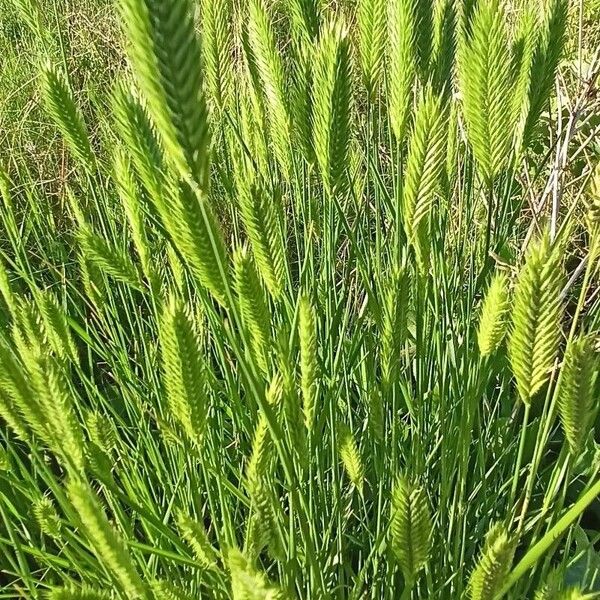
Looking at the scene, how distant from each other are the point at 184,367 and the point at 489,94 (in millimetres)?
367

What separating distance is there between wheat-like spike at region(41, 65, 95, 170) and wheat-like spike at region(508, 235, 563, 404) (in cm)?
54

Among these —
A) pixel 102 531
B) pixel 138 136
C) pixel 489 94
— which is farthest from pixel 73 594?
pixel 489 94

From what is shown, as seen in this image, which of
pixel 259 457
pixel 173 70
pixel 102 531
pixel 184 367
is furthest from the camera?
pixel 259 457

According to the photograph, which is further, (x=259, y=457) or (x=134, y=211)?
(x=134, y=211)

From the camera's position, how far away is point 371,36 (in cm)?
79

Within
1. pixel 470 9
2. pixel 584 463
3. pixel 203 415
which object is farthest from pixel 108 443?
pixel 584 463

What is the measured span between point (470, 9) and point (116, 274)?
53 cm

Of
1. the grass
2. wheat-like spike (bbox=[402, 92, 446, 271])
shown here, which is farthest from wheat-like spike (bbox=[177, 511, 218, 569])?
wheat-like spike (bbox=[402, 92, 446, 271])

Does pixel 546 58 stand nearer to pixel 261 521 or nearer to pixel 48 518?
pixel 261 521

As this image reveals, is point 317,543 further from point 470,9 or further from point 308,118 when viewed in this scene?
point 470,9

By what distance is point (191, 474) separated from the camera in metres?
0.82

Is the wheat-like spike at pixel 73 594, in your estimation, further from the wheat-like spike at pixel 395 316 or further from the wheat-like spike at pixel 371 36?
the wheat-like spike at pixel 371 36

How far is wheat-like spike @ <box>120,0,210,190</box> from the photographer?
1.12 feet

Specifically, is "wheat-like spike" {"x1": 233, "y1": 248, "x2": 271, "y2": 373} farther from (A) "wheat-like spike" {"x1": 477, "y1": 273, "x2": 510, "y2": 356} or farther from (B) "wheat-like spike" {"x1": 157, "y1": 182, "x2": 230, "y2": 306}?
(A) "wheat-like spike" {"x1": 477, "y1": 273, "x2": 510, "y2": 356}
